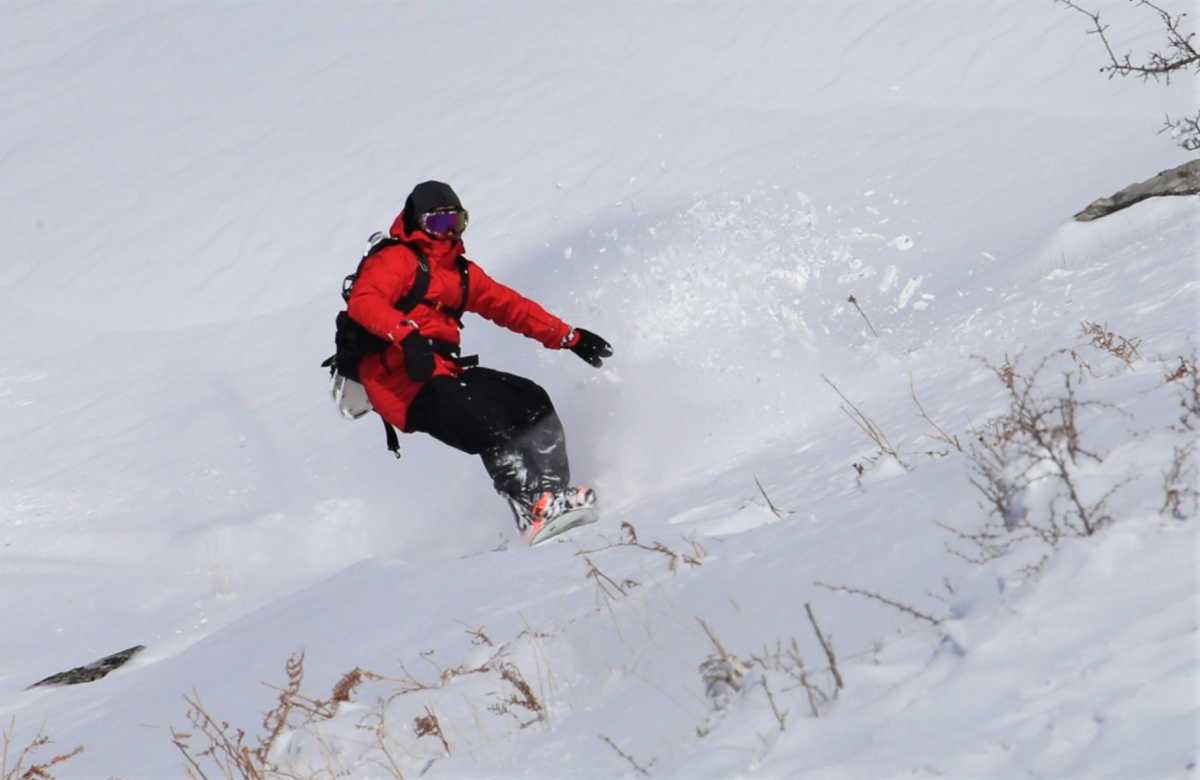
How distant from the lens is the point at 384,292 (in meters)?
6.96

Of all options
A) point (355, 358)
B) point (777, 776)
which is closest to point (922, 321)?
point (355, 358)

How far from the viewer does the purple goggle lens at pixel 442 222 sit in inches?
276

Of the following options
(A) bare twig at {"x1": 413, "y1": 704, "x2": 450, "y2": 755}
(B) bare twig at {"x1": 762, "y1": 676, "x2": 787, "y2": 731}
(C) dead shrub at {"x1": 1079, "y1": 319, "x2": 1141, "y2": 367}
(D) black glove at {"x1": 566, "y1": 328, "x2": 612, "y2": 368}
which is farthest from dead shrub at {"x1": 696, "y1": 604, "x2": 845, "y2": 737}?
(D) black glove at {"x1": 566, "y1": 328, "x2": 612, "y2": 368}

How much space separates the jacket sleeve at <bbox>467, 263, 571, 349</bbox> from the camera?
759 centimetres

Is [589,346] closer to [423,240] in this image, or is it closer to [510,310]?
[510,310]

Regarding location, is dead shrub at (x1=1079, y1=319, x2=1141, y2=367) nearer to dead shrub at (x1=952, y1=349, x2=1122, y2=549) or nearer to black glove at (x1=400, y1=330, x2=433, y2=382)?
dead shrub at (x1=952, y1=349, x2=1122, y2=549)

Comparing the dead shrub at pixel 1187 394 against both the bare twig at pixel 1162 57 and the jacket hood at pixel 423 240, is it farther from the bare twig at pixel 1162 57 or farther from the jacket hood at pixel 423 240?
the jacket hood at pixel 423 240

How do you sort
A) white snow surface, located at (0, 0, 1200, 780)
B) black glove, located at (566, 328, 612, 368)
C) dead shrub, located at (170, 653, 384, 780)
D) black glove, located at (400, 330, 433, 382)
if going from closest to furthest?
white snow surface, located at (0, 0, 1200, 780) < dead shrub, located at (170, 653, 384, 780) < black glove, located at (400, 330, 433, 382) < black glove, located at (566, 328, 612, 368)

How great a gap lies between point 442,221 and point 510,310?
875 millimetres

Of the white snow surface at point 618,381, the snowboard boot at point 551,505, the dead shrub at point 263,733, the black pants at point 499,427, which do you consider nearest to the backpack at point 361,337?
the black pants at point 499,427

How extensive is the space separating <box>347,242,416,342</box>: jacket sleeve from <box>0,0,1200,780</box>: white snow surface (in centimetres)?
125

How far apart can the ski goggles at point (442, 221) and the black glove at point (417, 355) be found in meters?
0.60

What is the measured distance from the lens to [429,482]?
9344 millimetres

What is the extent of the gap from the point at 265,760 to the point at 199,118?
756 inches
